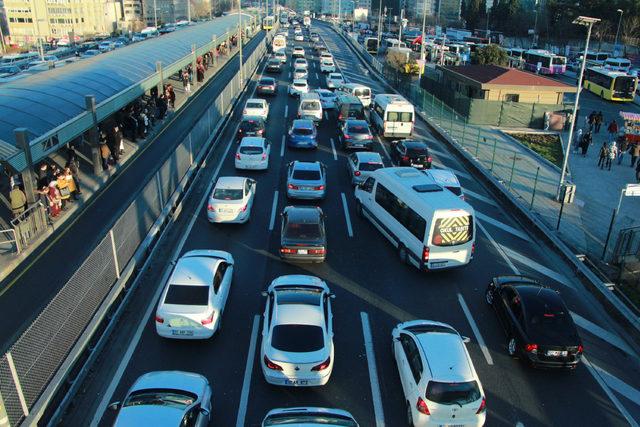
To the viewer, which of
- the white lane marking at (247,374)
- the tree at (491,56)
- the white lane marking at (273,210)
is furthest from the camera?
the tree at (491,56)

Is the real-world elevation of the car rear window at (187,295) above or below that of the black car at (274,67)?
below

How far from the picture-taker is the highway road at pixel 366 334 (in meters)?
10.7

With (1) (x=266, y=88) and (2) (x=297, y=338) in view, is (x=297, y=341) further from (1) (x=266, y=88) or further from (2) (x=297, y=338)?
(1) (x=266, y=88)

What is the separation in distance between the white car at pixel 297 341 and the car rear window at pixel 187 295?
5.16 ft

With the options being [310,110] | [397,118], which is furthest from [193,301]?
[310,110]

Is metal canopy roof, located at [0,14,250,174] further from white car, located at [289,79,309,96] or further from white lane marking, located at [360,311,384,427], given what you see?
white lane marking, located at [360,311,384,427]

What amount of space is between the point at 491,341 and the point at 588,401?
249 cm

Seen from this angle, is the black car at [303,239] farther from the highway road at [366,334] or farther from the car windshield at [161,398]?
the car windshield at [161,398]

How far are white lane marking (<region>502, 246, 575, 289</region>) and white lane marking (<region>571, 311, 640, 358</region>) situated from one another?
1.98m

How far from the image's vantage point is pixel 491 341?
13.0 meters

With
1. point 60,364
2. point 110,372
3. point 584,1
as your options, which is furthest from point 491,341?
point 584,1

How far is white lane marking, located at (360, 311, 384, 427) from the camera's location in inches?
411

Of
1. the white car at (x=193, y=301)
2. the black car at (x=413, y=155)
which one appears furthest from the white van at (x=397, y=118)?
the white car at (x=193, y=301)

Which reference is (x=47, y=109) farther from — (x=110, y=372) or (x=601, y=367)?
(x=601, y=367)
